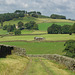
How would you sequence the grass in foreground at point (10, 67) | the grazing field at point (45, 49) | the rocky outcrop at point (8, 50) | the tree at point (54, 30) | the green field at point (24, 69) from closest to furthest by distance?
the grass in foreground at point (10, 67), the green field at point (24, 69), the rocky outcrop at point (8, 50), the grazing field at point (45, 49), the tree at point (54, 30)

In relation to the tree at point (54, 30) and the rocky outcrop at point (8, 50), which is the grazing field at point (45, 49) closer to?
the rocky outcrop at point (8, 50)

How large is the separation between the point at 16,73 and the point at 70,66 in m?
5.79

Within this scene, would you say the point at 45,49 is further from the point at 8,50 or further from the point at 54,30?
the point at 54,30

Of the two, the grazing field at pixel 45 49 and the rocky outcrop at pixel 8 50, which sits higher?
the rocky outcrop at pixel 8 50

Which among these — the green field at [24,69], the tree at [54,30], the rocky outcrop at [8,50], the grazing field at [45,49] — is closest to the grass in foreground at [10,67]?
the green field at [24,69]

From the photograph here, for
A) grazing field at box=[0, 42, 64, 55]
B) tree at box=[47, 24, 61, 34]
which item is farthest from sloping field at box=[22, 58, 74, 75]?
tree at box=[47, 24, 61, 34]

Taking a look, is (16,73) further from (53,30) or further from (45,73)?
(53,30)

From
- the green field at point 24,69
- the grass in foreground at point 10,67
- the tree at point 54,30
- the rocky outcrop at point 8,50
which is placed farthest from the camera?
the tree at point 54,30

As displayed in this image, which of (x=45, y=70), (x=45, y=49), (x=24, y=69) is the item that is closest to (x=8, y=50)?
(x=24, y=69)

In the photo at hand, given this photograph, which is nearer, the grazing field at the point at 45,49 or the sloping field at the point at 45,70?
the sloping field at the point at 45,70

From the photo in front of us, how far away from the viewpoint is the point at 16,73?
34.6 feet

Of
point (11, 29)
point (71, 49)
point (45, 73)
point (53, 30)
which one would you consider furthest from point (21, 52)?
point (11, 29)

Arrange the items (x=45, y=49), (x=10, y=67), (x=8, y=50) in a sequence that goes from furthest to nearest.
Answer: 1. (x=45, y=49)
2. (x=8, y=50)
3. (x=10, y=67)

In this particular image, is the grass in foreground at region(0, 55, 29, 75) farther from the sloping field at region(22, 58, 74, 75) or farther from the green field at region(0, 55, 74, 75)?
the sloping field at region(22, 58, 74, 75)
